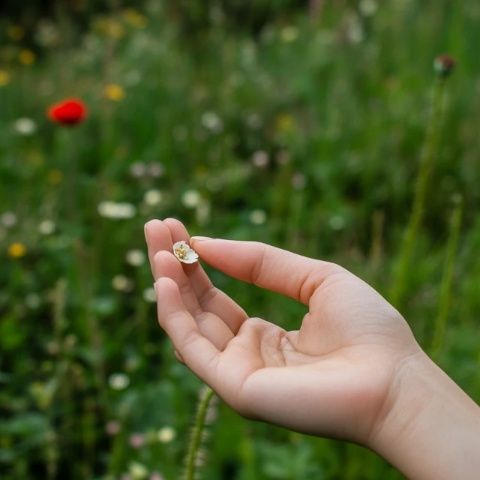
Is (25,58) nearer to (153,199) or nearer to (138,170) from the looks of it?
(138,170)

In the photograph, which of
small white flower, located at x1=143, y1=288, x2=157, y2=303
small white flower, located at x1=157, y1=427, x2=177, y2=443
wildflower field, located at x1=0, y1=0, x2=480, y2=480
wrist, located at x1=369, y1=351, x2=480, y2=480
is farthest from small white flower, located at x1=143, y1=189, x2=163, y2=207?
wrist, located at x1=369, y1=351, x2=480, y2=480

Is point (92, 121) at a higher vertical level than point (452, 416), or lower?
lower

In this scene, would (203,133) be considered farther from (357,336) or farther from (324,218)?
(357,336)

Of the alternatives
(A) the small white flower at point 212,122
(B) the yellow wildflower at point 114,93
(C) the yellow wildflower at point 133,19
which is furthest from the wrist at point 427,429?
(C) the yellow wildflower at point 133,19

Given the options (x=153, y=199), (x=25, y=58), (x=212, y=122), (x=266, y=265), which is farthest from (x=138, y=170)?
(x=25, y=58)

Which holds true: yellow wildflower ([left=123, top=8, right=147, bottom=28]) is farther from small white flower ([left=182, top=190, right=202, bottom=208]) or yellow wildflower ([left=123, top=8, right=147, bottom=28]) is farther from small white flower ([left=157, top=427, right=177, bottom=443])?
small white flower ([left=157, top=427, right=177, bottom=443])

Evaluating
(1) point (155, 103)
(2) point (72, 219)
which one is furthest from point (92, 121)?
(2) point (72, 219)

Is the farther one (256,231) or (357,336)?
(256,231)

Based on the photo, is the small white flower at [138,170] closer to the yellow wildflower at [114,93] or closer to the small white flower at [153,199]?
the small white flower at [153,199]
